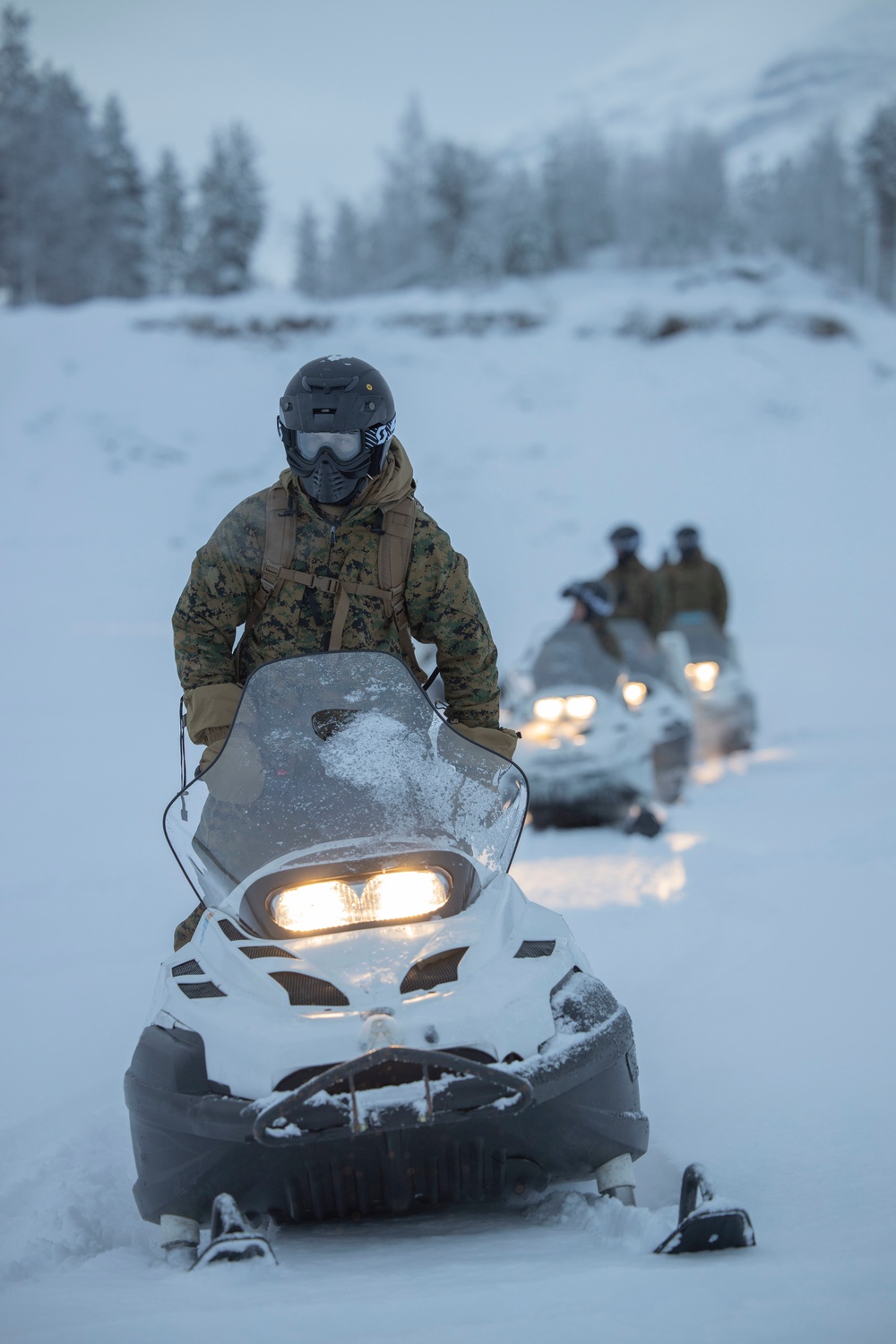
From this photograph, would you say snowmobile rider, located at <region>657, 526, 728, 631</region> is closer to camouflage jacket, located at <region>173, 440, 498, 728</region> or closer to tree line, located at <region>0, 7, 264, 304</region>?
camouflage jacket, located at <region>173, 440, 498, 728</region>

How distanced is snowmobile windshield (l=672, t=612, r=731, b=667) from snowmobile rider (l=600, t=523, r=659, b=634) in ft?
1.97

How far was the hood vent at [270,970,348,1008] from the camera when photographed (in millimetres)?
2205

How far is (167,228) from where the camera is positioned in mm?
49219

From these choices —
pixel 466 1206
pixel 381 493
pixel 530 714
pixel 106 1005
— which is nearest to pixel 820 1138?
pixel 466 1206

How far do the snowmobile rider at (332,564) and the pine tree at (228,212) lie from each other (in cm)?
4104

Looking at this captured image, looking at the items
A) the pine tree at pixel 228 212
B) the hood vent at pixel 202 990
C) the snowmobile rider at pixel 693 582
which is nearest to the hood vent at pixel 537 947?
the hood vent at pixel 202 990

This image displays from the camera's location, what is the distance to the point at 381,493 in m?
2.92

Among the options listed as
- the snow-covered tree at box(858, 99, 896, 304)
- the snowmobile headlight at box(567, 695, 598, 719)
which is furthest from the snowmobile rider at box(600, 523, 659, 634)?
the snow-covered tree at box(858, 99, 896, 304)

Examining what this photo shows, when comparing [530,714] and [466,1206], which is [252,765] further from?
[530,714]

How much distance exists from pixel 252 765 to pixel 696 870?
3.47 meters

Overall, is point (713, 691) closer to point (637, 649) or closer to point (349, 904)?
point (637, 649)

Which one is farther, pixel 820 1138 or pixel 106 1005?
pixel 106 1005

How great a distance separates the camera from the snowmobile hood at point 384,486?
292 cm

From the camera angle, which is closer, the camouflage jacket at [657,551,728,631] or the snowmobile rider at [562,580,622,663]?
the snowmobile rider at [562,580,622,663]
